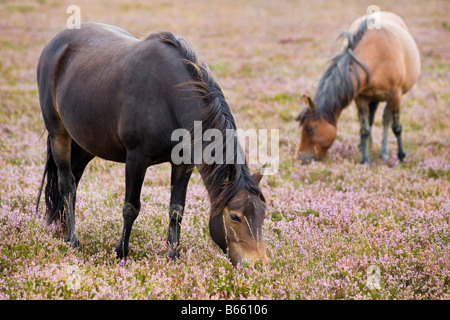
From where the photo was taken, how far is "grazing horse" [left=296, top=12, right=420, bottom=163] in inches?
351

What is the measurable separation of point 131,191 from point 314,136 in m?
5.25

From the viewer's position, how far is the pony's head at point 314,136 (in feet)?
29.3

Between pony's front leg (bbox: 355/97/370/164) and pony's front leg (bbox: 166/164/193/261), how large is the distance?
5.27m

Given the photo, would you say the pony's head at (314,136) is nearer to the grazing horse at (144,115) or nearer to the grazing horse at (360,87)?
the grazing horse at (360,87)

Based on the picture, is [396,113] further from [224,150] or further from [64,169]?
[64,169]

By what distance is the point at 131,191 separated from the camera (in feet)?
15.1

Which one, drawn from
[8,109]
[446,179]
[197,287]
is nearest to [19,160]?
[8,109]

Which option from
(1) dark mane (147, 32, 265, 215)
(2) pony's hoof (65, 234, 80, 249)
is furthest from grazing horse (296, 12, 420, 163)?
(2) pony's hoof (65, 234, 80, 249)

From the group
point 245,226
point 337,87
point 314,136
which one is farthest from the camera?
point 314,136

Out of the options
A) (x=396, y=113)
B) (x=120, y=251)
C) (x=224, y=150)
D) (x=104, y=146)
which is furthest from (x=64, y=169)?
(x=396, y=113)

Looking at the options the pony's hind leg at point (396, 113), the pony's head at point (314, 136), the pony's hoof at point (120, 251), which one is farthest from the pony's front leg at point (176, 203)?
the pony's hind leg at point (396, 113)

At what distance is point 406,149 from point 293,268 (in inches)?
262

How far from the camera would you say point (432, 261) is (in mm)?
4395

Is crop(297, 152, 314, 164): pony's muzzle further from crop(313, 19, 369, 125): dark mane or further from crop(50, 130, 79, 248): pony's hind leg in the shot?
crop(50, 130, 79, 248): pony's hind leg
